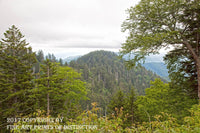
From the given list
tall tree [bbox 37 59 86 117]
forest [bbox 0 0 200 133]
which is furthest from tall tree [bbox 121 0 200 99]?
tall tree [bbox 37 59 86 117]

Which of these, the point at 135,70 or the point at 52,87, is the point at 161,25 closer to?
the point at 135,70

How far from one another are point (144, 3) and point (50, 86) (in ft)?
47.2

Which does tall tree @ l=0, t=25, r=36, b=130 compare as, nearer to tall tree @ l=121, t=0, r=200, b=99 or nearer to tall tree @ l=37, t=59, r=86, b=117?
tall tree @ l=37, t=59, r=86, b=117

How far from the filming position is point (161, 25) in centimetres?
764

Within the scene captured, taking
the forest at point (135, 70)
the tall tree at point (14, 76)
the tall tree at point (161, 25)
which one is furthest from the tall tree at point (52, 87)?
the tall tree at point (161, 25)

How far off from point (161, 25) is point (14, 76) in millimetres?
14727

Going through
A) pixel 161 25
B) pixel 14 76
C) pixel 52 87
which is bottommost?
pixel 52 87

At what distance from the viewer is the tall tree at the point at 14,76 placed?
11148 millimetres

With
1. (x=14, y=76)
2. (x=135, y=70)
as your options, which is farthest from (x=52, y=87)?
(x=135, y=70)

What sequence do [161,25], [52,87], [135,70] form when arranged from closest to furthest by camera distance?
[135,70], [161,25], [52,87]

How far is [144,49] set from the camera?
6816 millimetres

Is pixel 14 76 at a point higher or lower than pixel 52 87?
higher

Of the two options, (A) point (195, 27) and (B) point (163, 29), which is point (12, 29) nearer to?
(B) point (163, 29)

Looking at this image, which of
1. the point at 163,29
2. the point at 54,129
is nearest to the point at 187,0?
the point at 163,29
